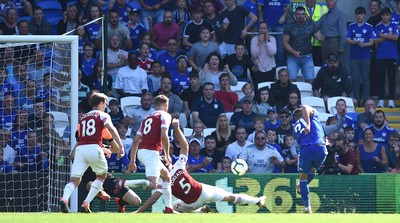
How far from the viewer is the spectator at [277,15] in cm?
2553

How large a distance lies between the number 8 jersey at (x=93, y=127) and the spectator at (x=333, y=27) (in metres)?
10.0

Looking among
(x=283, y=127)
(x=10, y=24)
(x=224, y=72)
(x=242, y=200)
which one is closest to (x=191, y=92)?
(x=224, y=72)

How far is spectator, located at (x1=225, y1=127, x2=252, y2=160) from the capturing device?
21484 millimetres

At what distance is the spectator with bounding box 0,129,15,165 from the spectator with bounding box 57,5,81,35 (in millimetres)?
4692

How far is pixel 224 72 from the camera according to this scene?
24031 millimetres

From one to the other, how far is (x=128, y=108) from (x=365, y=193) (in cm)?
558

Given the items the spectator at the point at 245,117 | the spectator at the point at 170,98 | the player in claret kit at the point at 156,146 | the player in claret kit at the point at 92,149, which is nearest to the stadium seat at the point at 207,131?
the spectator at the point at 245,117

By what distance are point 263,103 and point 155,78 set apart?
2.26m


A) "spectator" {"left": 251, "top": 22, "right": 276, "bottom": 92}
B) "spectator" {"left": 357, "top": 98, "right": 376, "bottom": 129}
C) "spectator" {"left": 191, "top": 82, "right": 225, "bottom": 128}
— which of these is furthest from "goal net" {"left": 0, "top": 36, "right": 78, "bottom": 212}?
"spectator" {"left": 357, "top": 98, "right": 376, "bottom": 129}

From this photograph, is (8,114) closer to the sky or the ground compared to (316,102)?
closer to the ground

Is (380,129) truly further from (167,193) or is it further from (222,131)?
(167,193)

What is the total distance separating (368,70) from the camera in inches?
986

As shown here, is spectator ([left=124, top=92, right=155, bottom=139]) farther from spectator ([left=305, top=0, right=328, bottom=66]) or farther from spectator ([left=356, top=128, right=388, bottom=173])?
spectator ([left=305, top=0, right=328, bottom=66])

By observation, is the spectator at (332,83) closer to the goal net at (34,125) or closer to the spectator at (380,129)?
the spectator at (380,129)
